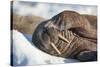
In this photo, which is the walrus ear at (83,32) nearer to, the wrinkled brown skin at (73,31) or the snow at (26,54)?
the wrinkled brown skin at (73,31)

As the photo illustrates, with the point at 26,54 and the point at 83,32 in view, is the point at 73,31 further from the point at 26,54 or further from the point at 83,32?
the point at 26,54

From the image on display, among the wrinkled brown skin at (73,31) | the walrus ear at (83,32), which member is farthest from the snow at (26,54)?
the walrus ear at (83,32)

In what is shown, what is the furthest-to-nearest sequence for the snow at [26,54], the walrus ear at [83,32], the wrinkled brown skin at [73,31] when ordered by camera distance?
the walrus ear at [83,32]
the wrinkled brown skin at [73,31]
the snow at [26,54]

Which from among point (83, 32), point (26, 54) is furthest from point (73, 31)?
point (26, 54)

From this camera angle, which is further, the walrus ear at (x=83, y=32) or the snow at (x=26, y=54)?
the walrus ear at (x=83, y=32)

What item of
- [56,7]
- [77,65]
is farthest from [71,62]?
[56,7]

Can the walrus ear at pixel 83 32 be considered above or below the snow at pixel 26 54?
above
